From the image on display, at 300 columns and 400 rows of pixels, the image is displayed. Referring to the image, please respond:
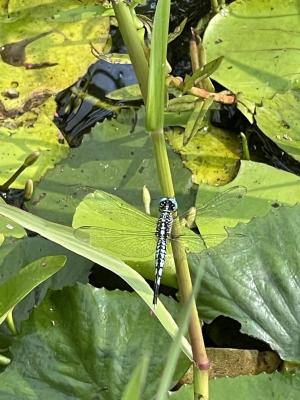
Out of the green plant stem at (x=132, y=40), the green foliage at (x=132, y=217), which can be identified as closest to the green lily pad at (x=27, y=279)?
the green foliage at (x=132, y=217)

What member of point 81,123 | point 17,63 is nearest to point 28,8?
point 17,63

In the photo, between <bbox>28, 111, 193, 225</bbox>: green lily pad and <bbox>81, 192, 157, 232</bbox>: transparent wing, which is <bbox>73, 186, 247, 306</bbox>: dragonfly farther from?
<bbox>28, 111, 193, 225</bbox>: green lily pad

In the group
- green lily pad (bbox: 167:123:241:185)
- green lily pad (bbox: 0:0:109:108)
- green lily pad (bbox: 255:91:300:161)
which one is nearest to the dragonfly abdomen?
green lily pad (bbox: 167:123:241:185)

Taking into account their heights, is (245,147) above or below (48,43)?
below

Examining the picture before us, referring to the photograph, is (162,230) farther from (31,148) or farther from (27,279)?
(31,148)

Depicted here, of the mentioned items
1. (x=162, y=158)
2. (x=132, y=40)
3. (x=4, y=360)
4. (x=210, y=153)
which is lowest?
(x=4, y=360)

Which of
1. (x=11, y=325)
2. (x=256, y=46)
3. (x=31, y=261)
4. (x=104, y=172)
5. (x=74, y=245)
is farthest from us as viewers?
(x=256, y=46)

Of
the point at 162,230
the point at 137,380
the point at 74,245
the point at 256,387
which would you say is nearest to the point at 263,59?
the point at 162,230
